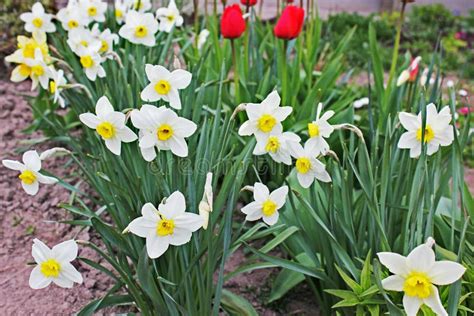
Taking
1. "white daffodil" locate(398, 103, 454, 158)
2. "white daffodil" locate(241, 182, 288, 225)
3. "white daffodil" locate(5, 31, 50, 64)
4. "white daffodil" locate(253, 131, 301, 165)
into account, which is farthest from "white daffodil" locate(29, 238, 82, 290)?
"white daffodil" locate(5, 31, 50, 64)

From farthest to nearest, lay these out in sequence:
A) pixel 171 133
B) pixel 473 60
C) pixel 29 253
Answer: pixel 473 60 → pixel 29 253 → pixel 171 133

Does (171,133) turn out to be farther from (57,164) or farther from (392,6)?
(392,6)

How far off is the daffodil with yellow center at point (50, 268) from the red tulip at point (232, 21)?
118 centimetres

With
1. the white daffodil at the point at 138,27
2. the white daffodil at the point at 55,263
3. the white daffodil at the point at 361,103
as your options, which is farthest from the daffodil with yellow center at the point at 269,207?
the white daffodil at the point at 361,103

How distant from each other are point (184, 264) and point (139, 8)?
1.59 meters

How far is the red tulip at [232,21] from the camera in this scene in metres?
2.19

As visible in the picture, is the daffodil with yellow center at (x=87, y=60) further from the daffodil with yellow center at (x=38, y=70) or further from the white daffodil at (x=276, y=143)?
the white daffodil at (x=276, y=143)

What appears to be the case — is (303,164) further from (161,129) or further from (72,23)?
(72,23)

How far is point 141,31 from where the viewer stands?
2.37m

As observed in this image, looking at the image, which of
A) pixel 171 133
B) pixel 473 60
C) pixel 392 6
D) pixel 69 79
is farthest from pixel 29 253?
pixel 392 6

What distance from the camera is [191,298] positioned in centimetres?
155

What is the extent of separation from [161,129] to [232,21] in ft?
2.93

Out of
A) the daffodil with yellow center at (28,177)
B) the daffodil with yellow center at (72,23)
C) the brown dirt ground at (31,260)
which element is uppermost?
the daffodil with yellow center at (72,23)

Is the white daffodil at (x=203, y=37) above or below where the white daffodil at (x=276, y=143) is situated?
below
